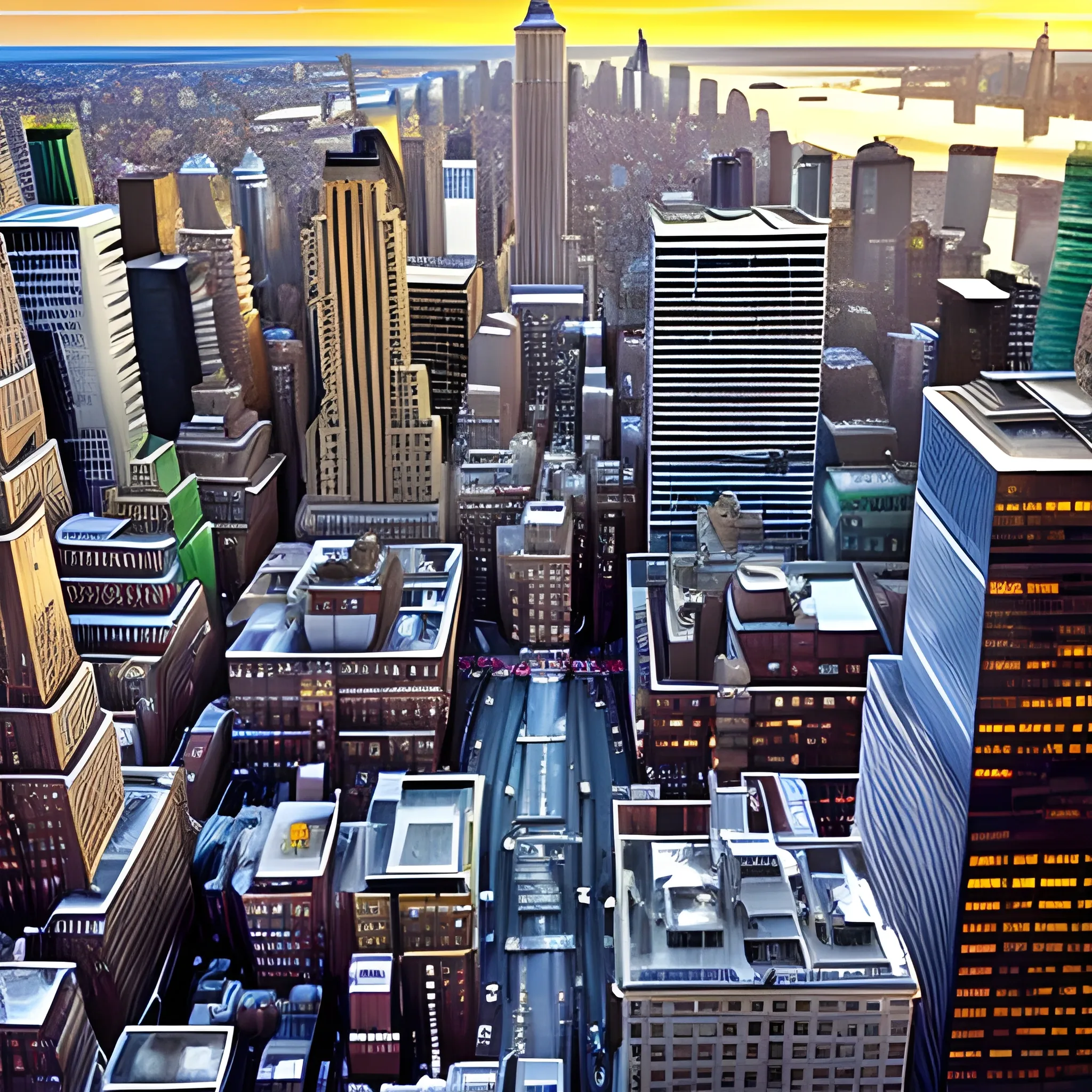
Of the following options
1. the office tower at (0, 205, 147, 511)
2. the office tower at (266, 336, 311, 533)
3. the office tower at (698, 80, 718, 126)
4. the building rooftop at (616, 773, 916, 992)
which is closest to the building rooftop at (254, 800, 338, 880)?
the building rooftop at (616, 773, 916, 992)

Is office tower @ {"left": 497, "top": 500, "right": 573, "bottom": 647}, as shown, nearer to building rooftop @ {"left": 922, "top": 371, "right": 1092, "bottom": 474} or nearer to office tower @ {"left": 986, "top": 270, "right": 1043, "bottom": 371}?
office tower @ {"left": 986, "top": 270, "right": 1043, "bottom": 371}

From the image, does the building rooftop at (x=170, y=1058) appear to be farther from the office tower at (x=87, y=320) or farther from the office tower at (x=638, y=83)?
the office tower at (x=638, y=83)

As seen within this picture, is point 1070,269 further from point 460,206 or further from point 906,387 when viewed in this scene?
point 460,206

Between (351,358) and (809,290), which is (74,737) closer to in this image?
(351,358)

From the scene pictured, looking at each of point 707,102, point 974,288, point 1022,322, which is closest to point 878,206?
point 974,288

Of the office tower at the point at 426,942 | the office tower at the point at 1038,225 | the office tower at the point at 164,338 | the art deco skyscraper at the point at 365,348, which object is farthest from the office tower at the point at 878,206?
the office tower at the point at 426,942
